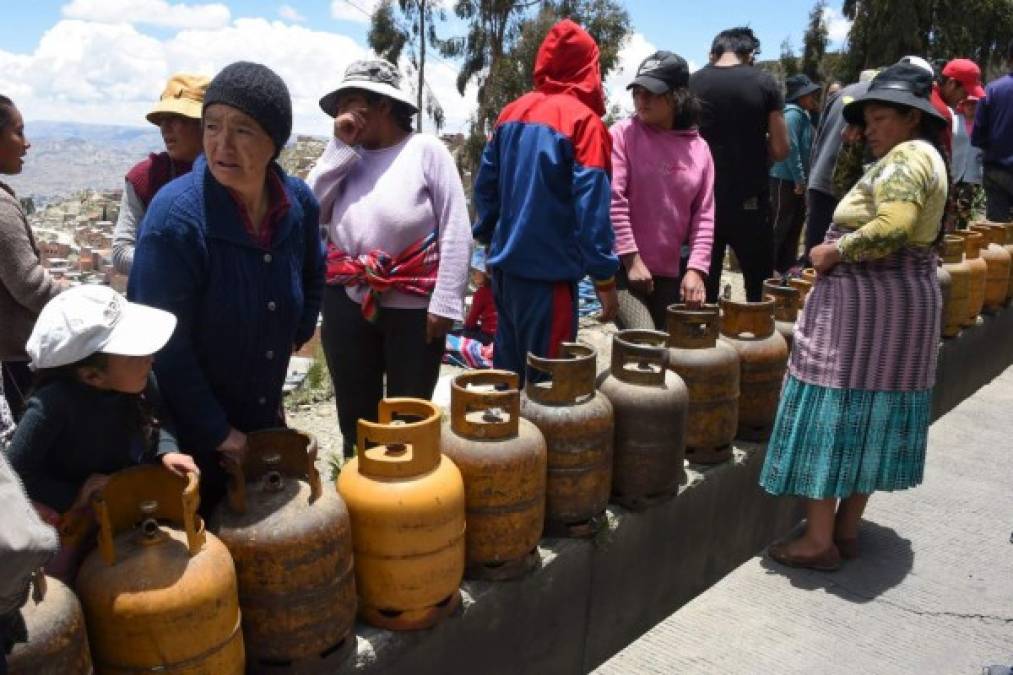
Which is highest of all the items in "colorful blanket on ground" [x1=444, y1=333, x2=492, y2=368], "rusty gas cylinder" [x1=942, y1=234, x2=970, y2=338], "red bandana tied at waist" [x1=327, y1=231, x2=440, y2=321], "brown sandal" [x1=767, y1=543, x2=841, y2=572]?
"red bandana tied at waist" [x1=327, y1=231, x2=440, y2=321]

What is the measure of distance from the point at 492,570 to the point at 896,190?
1.86 metres

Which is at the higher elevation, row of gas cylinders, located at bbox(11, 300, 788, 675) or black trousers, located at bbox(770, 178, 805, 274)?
black trousers, located at bbox(770, 178, 805, 274)

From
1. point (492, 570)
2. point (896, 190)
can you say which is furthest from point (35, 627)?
point (896, 190)

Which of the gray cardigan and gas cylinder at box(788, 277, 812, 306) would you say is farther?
gas cylinder at box(788, 277, 812, 306)

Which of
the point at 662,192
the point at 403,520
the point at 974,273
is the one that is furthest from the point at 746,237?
the point at 403,520

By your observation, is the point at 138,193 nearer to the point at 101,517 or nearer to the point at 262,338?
the point at 262,338

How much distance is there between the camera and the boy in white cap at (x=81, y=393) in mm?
1854

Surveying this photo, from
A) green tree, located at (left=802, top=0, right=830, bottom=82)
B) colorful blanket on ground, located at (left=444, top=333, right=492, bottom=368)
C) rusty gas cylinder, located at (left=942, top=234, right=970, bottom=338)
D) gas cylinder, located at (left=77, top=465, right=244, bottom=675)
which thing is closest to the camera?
gas cylinder, located at (left=77, top=465, right=244, bottom=675)

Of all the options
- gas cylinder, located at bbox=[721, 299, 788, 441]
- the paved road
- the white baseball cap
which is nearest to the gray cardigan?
the white baseball cap

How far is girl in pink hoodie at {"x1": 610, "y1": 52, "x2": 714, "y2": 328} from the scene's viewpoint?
12.6 feet

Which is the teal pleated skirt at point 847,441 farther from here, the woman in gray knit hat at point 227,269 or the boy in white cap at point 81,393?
the boy in white cap at point 81,393

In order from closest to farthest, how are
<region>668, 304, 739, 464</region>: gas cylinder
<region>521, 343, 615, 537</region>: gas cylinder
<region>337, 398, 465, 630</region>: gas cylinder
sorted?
<region>337, 398, 465, 630</region>: gas cylinder < <region>521, 343, 615, 537</region>: gas cylinder < <region>668, 304, 739, 464</region>: gas cylinder

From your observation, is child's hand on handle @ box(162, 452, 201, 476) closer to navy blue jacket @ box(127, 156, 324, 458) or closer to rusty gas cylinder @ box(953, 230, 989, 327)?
navy blue jacket @ box(127, 156, 324, 458)

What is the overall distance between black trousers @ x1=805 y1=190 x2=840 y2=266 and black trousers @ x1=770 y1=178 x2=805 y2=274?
46.2 inches
